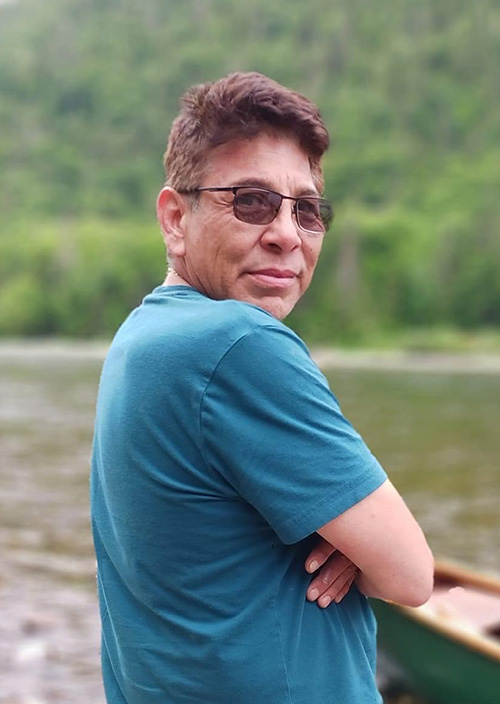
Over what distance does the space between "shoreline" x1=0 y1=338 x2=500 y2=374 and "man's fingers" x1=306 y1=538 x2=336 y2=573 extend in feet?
195

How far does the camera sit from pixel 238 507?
65.7 inches

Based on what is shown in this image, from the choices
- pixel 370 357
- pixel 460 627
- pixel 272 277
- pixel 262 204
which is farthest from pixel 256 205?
pixel 370 357

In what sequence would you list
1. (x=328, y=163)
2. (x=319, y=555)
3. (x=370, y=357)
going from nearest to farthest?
(x=319, y=555) < (x=328, y=163) < (x=370, y=357)

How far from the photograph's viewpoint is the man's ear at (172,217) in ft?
6.50

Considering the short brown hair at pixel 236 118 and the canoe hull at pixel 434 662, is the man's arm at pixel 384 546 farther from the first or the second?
the canoe hull at pixel 434 662

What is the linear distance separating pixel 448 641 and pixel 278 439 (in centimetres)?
520

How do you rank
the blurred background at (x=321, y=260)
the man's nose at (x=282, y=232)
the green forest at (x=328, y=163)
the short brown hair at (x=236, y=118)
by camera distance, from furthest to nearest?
the green forest at (x=328, y=163)
the blurred background at (x=321, y=260)
the man's nose at (x=282, y=232)
the short brown hair at (x=236, y=118)

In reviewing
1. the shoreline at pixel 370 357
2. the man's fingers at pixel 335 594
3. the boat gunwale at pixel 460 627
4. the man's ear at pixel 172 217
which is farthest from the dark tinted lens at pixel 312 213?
the shoreline at pixel 370 357

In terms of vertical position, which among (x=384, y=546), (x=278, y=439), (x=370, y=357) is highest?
(x=278, y=439)

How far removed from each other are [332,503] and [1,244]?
11871 cm

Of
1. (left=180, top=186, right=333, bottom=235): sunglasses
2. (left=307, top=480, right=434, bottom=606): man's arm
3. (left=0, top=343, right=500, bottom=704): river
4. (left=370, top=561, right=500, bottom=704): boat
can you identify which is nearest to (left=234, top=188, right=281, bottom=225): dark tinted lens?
(left=180, top=186, right=333, bottom=235): sunglasses

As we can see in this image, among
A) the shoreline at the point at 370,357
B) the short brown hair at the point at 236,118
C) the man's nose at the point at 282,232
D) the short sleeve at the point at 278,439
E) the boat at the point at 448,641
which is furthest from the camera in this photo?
the shoreline at the point at 370,357

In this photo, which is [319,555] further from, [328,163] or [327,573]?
[328,163]

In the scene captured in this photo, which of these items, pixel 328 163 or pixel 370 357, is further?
pixel 370 357
